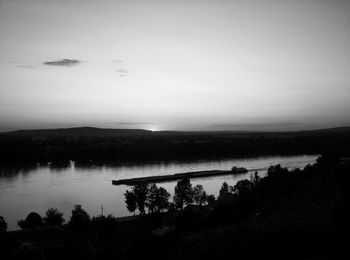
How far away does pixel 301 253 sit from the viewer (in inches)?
139

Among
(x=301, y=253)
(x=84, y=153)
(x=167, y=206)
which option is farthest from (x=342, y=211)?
(x=84, y=153)

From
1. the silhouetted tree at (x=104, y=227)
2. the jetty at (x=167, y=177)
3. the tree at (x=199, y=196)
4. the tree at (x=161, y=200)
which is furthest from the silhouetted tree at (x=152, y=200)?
the jetty at (x=167, y=177)

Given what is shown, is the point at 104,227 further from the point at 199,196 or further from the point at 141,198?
the point at 199,196

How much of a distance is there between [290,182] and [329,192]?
22.6 feet

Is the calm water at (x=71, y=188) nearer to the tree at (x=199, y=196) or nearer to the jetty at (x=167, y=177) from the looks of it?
the jetty at (x=167, y=177)

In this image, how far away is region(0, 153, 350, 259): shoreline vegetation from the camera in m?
3.79

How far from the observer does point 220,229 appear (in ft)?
16.5

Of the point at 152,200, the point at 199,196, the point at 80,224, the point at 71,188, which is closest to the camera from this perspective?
the point at 80,224

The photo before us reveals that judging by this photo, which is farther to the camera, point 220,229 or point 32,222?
point 32,222

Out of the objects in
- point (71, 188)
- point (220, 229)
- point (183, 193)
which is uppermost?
point (220, 229)

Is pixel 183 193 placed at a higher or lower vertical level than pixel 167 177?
higher

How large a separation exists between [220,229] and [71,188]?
51.7 feet

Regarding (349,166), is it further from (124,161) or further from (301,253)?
(124,161)

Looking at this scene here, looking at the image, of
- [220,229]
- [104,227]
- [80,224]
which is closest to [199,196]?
[104,227]
